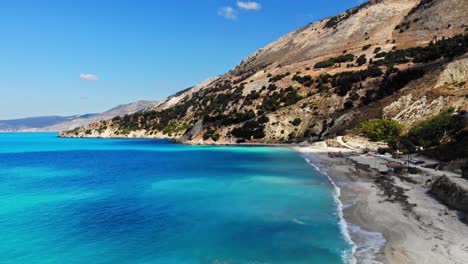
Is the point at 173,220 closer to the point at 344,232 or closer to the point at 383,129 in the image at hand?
the point at 344,232

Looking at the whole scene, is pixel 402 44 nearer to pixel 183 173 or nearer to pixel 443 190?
pixel 183 173

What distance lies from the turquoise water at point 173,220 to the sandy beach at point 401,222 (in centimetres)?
130

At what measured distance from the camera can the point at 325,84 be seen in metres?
115

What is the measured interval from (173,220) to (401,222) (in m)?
13.4

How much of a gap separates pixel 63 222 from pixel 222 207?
10.6m

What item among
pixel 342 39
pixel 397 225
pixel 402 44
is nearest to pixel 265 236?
pixel 397 225

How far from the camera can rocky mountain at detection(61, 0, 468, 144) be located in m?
80.5

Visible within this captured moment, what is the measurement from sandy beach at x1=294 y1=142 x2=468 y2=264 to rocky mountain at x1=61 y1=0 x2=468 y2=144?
4071 centimetres

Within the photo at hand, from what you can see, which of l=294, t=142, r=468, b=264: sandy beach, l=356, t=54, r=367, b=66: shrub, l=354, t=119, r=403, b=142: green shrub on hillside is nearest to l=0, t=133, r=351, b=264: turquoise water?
l=294, t=142, r=468, b=264: sandy beach

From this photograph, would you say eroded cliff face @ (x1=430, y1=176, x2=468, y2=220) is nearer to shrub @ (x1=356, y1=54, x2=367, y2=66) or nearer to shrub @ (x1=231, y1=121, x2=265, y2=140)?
shrub @ (x1=231, y1=121, x2=265, y2=140)

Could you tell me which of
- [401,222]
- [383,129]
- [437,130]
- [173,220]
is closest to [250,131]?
[383,129]

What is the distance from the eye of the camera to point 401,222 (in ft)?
70.5

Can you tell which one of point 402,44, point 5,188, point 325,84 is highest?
point 402,44

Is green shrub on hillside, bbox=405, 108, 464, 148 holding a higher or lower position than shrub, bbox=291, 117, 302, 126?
lower
